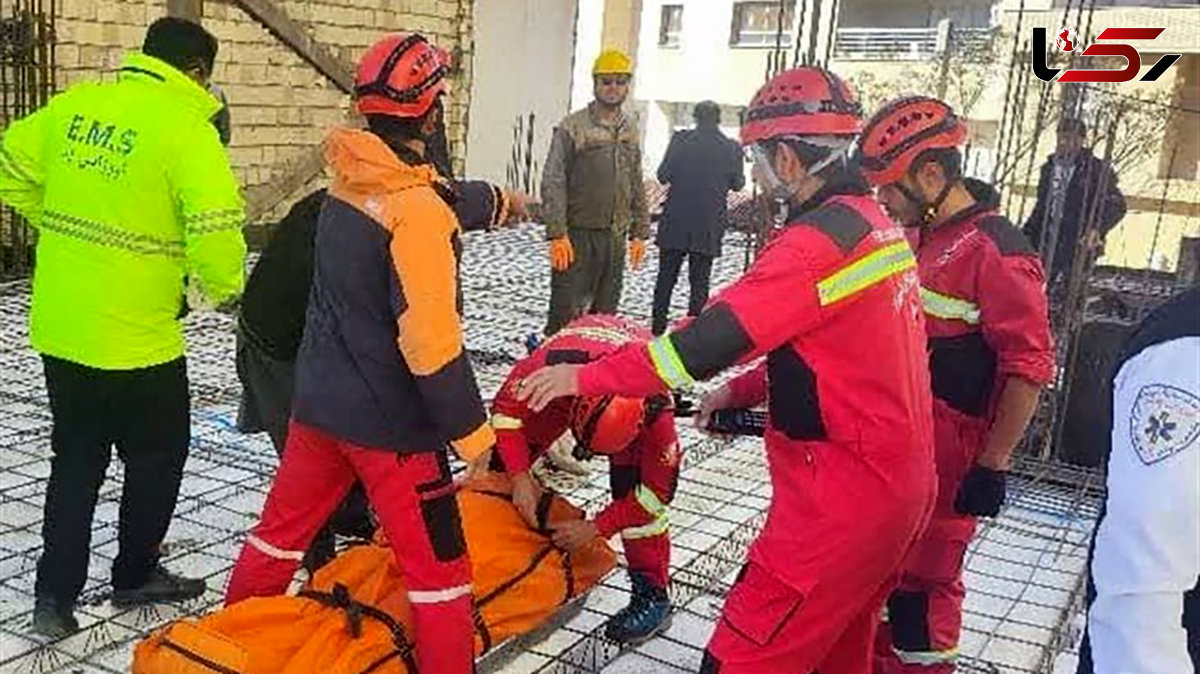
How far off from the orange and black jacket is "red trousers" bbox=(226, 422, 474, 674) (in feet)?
0.19

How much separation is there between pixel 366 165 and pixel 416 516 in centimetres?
79

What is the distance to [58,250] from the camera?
123 inches

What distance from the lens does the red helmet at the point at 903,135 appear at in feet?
9.62

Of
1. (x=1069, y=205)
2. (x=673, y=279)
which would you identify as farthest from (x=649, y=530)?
(x=673, y=279)

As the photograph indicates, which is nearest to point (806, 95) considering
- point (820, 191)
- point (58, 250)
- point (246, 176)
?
point (820, 191)

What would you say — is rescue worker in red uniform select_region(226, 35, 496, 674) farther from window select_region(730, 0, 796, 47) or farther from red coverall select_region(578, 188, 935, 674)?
window select_region(730, 0, 796, 47)

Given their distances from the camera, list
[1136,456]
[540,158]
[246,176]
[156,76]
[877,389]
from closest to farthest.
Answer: [1136,456] < [877,389] < [156,76] < [246,176] < [540,158]

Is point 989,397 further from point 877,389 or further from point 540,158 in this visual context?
point 540,158

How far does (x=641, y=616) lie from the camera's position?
356 centimetres

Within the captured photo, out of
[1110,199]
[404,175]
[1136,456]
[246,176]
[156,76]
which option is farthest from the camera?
[246,176]

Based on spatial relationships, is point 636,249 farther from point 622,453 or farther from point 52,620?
point 52,620

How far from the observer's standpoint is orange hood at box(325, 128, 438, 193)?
8.43 ft

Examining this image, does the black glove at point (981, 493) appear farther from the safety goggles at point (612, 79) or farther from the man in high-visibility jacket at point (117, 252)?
the safety goggles at point (612, 79)

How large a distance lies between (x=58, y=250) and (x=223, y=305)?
43cm
